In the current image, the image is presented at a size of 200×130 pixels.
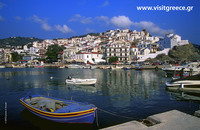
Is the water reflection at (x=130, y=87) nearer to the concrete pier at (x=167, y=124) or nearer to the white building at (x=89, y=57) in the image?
the concrete pier at (x=167, y=124)

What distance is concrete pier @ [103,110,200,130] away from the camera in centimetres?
708

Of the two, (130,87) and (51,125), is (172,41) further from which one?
(51,125)

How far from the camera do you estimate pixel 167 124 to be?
742cm

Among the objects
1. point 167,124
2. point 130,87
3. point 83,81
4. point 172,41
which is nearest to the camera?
point 167,124

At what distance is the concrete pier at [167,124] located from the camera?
7.08 m

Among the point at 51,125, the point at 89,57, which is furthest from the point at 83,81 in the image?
the point at 89,57

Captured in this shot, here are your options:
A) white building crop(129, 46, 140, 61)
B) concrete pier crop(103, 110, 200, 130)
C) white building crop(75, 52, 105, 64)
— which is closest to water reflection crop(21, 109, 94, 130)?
concrete pier crop(103, 110, 200, 130)

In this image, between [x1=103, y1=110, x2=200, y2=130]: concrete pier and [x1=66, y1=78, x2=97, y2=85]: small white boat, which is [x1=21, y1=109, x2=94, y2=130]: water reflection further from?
[x1=66, y1=78, x2=97, y2=85]: small white boat

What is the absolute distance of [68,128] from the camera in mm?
11391

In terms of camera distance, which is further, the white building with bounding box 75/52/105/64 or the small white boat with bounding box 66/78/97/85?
the white building with bounding box 75/52/105/64

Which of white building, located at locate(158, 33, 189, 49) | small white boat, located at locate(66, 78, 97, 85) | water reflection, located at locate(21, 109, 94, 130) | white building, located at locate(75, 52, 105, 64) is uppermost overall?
white building, located at locate(158, 33, 189, 49)

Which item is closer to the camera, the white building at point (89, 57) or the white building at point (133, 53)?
the white building at point (133, 53)

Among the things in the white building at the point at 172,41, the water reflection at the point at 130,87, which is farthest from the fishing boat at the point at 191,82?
the white building at the point at 172,41

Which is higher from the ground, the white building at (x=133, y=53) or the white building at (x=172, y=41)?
the white building at (x=172, y=41)
